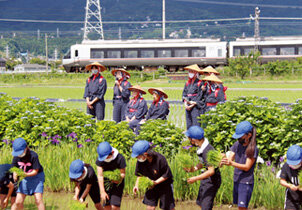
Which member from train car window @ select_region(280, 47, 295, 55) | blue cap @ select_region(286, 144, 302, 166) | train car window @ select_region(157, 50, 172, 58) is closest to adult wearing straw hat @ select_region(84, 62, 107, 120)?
blue cap @ select_region(286, 144, 302, 166)

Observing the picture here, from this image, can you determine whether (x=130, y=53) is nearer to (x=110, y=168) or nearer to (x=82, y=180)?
(x=110, y=168)

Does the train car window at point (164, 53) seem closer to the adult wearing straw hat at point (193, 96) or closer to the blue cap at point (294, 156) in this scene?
the adult wearing straw hat at point (193, 96)

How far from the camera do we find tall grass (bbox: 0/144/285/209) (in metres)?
6.20

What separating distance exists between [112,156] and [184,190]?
1735 millimetres

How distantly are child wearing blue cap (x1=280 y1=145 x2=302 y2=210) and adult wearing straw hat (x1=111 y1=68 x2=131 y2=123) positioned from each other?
6.93m

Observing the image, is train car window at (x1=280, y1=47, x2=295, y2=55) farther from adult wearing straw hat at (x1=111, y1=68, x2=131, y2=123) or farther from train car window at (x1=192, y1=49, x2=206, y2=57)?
adult wearing straw hat at (x1=111, y1=68, x2=131, y2=123)

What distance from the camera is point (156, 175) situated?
5.46m

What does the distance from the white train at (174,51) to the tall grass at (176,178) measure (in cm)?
3692

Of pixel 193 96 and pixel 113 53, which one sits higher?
pixel 113 53

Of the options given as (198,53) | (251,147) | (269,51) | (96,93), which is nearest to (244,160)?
(251,147)

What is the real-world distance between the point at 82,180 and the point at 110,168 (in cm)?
40

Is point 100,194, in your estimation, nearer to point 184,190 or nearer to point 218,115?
point 184,190

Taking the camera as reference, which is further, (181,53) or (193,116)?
(181,53)

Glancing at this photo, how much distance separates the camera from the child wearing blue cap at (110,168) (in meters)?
5.39
